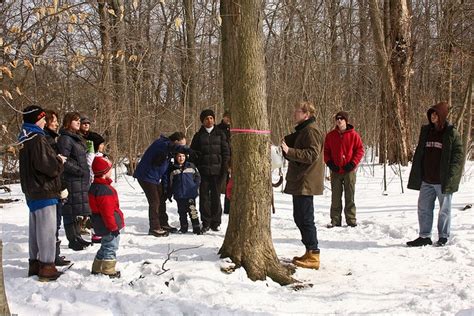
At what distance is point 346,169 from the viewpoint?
24.4 ft

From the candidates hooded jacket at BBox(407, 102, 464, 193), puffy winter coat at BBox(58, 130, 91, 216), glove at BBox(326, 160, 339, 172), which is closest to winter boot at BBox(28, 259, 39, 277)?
puffy winter coat at BBox(58, 130, 91, 216)

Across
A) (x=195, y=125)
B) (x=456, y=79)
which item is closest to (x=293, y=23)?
(x=195, y=125)

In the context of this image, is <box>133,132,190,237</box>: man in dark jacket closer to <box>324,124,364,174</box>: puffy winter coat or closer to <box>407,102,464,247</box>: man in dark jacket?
<box>324,124,364,174</box>: puffy winter coat

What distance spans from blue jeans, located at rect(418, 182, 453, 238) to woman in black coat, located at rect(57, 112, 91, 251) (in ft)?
14.7

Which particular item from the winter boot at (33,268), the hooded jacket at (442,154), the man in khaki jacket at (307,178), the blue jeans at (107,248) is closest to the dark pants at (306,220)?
the man in khaki jacket at (307,178)

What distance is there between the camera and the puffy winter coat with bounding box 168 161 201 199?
6.85 meters

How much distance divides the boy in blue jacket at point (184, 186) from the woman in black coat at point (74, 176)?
4.30ft

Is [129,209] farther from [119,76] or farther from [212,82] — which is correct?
[212,82]

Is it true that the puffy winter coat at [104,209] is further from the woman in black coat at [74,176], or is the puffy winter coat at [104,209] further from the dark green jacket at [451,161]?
the dark green jacket at [451,161]

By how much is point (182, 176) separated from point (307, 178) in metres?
2.32

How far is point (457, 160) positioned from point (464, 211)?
2.24 m

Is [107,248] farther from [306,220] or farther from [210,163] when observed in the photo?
[210,163]

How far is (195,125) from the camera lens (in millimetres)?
14805

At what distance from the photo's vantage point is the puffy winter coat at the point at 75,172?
5.79 meters
